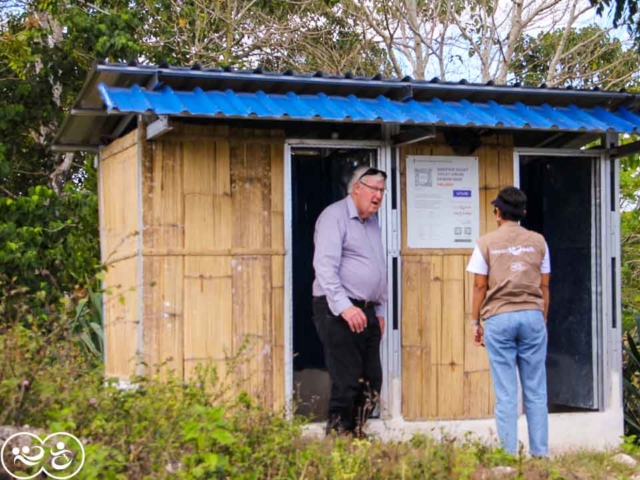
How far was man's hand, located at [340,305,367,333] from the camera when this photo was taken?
7000mm

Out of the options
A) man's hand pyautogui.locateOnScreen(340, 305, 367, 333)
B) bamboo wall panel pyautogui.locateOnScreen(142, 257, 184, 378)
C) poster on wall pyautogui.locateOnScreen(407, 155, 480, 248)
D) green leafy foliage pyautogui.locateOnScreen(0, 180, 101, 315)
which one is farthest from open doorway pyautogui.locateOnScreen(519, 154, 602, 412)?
green leafy foliage pyautogui.locateOnScreen(0, 180, 101, 315)

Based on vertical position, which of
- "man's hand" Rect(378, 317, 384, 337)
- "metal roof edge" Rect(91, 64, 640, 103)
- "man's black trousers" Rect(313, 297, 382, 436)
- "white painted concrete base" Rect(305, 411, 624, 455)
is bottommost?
"white painted concrete base" Rect(305, 411, 624, 455)

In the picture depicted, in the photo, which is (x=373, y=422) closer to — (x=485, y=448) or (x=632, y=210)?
(x=485, y=448)

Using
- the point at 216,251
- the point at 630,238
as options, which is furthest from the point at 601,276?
the point at 630,238

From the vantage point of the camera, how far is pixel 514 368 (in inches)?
271

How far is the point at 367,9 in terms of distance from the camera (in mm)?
20156

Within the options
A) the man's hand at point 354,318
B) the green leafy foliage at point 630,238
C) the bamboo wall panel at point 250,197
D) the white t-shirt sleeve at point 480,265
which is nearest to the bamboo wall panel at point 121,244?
the bamboo wall panel at point 250,197

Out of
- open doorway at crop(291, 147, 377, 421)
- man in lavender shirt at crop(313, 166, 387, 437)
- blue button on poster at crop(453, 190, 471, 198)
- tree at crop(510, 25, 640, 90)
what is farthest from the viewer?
tree at crop(510, 25, 640, 90)

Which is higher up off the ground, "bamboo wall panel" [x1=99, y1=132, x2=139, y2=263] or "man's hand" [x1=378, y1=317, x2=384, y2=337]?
"bamboo wall panel" [x1=99, y1=132, x2=139, y2=263]

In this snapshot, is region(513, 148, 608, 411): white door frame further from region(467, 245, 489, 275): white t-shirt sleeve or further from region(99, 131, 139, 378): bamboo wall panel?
region(99, 131, 139, 378): bamboo wall panel

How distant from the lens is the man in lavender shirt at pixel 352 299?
7.12 metres

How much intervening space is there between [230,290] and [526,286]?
213 centimetres

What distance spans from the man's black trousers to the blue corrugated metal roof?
52.7 inches

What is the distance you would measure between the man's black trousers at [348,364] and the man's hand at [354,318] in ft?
0.47
